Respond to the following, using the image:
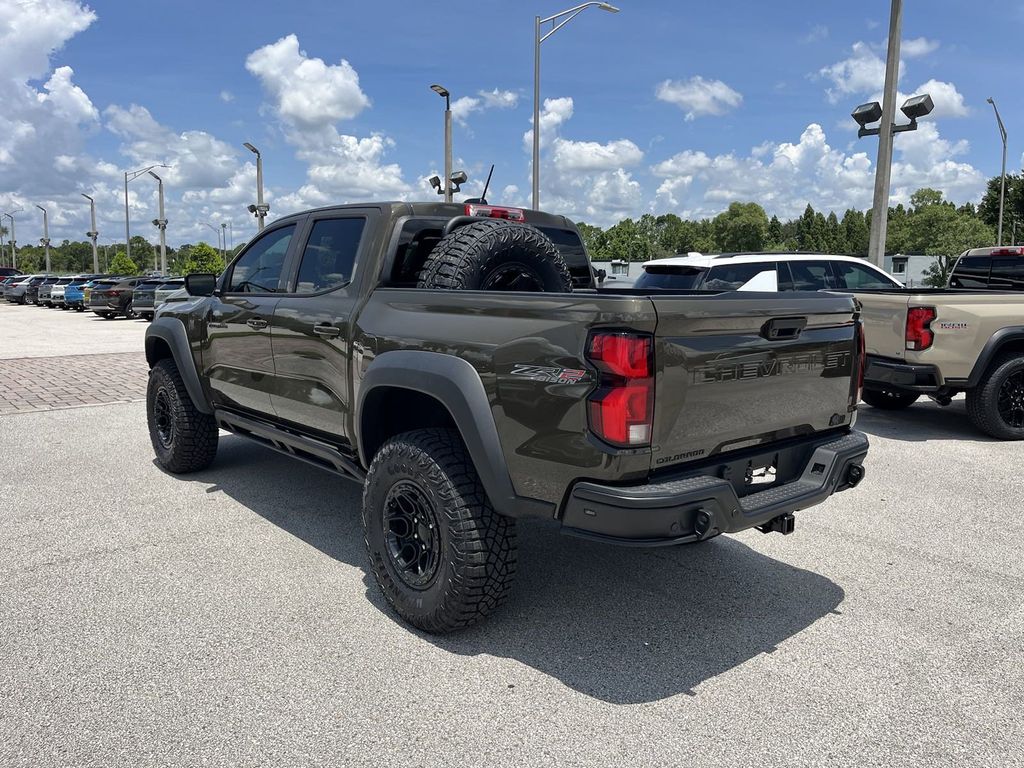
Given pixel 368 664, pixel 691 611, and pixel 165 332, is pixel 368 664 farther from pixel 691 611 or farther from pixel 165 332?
pixel 165 332

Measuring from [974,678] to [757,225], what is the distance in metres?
99.1

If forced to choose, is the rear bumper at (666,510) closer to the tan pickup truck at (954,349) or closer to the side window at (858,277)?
the tan pickup truck at (954,349)

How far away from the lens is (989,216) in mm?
48312

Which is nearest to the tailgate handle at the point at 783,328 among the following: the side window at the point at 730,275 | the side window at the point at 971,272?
the side window at the point at 730,275

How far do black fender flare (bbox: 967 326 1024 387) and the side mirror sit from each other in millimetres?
6298

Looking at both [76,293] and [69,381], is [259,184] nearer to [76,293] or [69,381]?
[76,293]

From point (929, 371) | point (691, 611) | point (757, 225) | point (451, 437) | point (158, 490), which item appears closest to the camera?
point (451, 437)

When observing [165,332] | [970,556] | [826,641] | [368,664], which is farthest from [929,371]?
[165,332]

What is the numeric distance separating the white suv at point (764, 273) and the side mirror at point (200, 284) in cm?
492

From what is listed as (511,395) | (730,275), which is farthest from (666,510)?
(730,275)

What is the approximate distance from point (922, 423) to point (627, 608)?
592 cm

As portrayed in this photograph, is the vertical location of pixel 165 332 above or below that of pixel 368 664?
above

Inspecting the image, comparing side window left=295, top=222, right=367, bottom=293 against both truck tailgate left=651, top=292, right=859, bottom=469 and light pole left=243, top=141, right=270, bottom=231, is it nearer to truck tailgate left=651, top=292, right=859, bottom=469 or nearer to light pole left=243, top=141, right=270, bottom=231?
truck tailgate left=651, top=292, right=859, bottom=469

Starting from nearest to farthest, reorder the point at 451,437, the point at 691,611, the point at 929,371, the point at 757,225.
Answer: the point at 451,437
the point at 691,611
the point at 929,371
the point at 757,225
